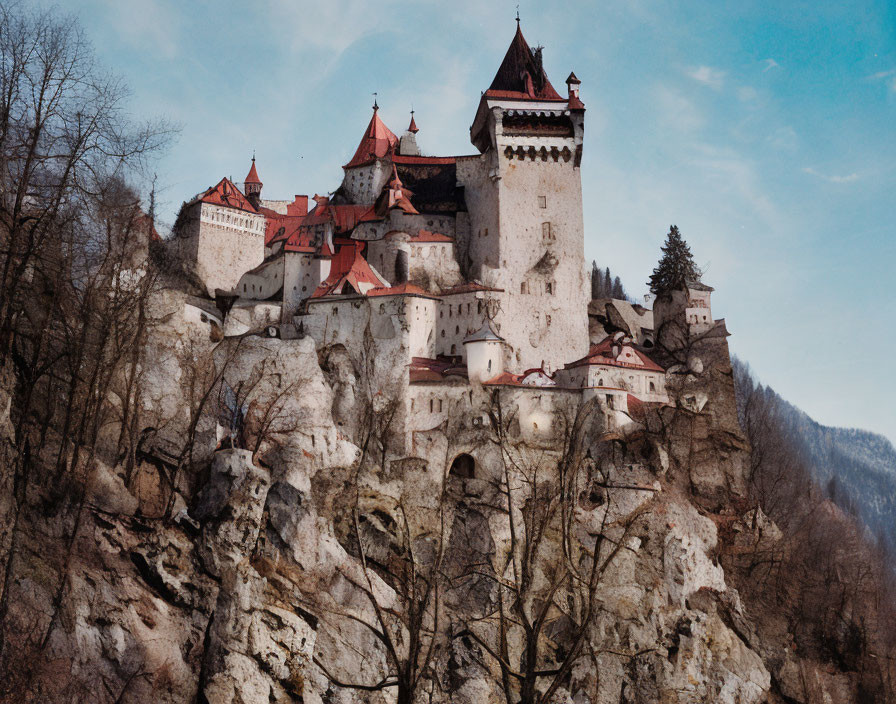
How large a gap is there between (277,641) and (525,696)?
2156cm

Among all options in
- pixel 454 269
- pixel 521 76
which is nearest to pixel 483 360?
pixel 454 269

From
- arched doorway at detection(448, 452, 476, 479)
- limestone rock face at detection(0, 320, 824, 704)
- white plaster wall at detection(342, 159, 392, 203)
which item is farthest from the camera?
white plaster wall at detection(342, 159, 392, 203)

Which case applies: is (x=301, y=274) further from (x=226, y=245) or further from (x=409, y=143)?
(x=409, y=143)

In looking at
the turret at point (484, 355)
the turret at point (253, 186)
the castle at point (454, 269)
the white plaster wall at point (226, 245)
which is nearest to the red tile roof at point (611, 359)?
the castle at point (454, 269)

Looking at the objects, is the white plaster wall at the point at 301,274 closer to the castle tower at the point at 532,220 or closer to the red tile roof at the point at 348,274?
the red tile roof at the point at 348,274

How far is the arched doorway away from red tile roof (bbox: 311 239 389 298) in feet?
40.0

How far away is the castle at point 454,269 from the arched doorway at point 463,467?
8.59 feet

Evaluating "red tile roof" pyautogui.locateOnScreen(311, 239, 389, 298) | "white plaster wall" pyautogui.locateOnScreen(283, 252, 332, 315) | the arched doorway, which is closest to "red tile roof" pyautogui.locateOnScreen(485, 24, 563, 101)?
"red tile roof" pyautogui.locateOnScreen(311, 239, 389, 298)

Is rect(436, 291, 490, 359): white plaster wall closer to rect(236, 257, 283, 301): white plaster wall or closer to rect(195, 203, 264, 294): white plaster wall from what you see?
rect(236, 257, 283, 301): white plaster wall

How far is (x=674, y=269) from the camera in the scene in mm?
65688

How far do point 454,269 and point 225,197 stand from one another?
17.8m

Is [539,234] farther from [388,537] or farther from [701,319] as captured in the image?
[388,537]

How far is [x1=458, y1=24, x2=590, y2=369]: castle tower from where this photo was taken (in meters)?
60.4

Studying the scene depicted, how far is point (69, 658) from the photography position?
26.6 metres
